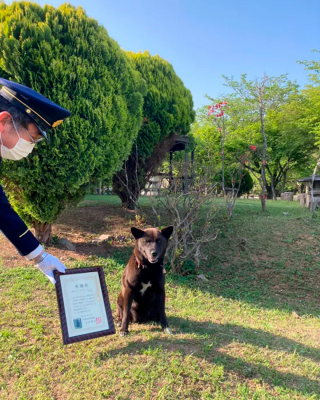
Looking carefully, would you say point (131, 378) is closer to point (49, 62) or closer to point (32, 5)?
point (49, 62)

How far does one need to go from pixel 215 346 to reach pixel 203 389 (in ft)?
2.40

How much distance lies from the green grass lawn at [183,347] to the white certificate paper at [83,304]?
0.87 feet

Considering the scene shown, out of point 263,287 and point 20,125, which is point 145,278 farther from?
point 263,287

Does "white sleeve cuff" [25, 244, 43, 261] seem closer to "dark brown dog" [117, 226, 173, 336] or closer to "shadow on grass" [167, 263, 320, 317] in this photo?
"dark brown dog" [117, 226, 173, 336]

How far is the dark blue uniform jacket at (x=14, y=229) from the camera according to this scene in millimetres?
2479

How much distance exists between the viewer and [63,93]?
563 centimetres

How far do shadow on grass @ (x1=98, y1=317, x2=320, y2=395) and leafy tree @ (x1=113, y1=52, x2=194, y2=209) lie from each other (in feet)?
17.7

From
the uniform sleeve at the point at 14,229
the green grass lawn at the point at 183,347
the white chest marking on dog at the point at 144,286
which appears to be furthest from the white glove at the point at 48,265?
the white chest marking on dog at the point at 144,286

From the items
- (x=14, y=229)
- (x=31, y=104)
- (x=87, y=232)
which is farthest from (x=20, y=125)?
(x=87, y=232)

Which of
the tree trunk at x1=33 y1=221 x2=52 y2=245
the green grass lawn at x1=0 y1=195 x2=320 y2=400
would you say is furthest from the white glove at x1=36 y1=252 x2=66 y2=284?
the tree trunk at x1=33 y1=221 x2=52 y2=245

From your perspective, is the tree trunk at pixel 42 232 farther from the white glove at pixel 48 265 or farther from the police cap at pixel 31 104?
the police cap at pixel 31 104

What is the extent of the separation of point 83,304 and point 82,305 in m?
0.02

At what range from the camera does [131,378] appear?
9.29ft

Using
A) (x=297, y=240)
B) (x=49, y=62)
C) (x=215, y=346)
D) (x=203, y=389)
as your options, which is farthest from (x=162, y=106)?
(x=203, y=389)
